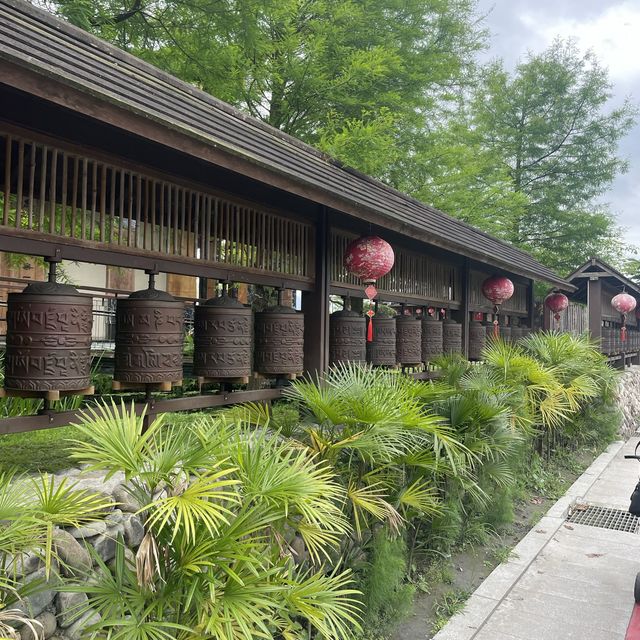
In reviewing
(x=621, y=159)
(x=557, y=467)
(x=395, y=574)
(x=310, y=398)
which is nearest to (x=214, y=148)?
(x=310, y=398)

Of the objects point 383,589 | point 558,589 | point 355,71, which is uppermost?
point 355,71

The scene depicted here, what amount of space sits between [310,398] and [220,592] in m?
1.73

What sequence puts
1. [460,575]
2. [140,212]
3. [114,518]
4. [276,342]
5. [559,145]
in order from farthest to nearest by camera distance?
[559,145]
[460,575]
[276,342]
[140,212]
[114,518]

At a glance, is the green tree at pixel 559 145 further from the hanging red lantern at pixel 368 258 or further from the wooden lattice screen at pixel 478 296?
the hanging red lantern at pixel 368 258

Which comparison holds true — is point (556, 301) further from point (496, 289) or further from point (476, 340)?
point (476, 340)

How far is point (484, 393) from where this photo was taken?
17.2 feet

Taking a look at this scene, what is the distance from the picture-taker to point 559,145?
685 inches

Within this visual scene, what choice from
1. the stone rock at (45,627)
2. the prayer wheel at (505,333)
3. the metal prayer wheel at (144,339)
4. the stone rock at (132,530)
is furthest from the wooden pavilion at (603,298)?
the stone rock at (45,627)

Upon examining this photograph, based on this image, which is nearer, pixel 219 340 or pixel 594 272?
pixel 219 340

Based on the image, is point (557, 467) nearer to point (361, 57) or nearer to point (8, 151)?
point (361, 57)

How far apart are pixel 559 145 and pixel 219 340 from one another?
54.2ft

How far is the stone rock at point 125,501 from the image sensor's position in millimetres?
2828

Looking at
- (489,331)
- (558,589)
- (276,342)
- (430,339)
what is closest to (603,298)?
(489,331)

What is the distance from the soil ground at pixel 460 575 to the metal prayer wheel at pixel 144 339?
239 cm
